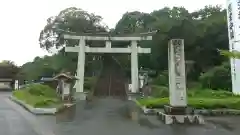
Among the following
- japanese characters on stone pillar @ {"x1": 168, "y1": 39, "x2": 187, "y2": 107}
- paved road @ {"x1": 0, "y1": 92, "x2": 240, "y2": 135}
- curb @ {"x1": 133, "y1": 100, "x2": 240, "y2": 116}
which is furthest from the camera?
curb @ {"x1": 133, "y1": 100, "x2": 240, "y2": 116}

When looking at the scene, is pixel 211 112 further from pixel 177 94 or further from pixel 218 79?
pixel 218 79

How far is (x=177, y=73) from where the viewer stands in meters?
15.0

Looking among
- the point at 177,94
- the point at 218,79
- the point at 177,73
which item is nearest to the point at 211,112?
the point at 177,94

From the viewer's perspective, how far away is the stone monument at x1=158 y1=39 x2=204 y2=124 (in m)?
13.9

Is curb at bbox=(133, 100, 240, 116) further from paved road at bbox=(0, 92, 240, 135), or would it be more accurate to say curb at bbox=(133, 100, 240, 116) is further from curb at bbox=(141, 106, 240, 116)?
paved road at bbox=(0, 92, 240, 135)

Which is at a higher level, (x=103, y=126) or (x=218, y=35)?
(x=218, y=35)

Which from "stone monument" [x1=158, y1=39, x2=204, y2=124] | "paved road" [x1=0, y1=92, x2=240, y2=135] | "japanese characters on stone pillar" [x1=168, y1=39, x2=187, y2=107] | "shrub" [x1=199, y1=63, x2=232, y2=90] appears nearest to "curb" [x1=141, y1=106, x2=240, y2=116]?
"stone monument" [x1=158, y1=39, x2=204, y2=124]

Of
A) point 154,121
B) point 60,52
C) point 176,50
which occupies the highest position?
point 60,52

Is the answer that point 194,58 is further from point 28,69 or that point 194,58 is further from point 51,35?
point 28,69

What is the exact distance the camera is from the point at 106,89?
117ft

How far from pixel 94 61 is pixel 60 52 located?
257 inches

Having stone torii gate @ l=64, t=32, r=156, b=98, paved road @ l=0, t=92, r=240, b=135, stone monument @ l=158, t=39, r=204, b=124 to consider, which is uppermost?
stone torii gate @ l=64, t=32, r=156, b=98

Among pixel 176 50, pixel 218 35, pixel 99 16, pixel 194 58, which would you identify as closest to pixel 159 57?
pixel 194 58

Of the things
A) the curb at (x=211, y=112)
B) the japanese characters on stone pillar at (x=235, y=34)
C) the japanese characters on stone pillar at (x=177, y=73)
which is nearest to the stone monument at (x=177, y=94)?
the japanese characters on stone pillar at (x=177, y=73)
